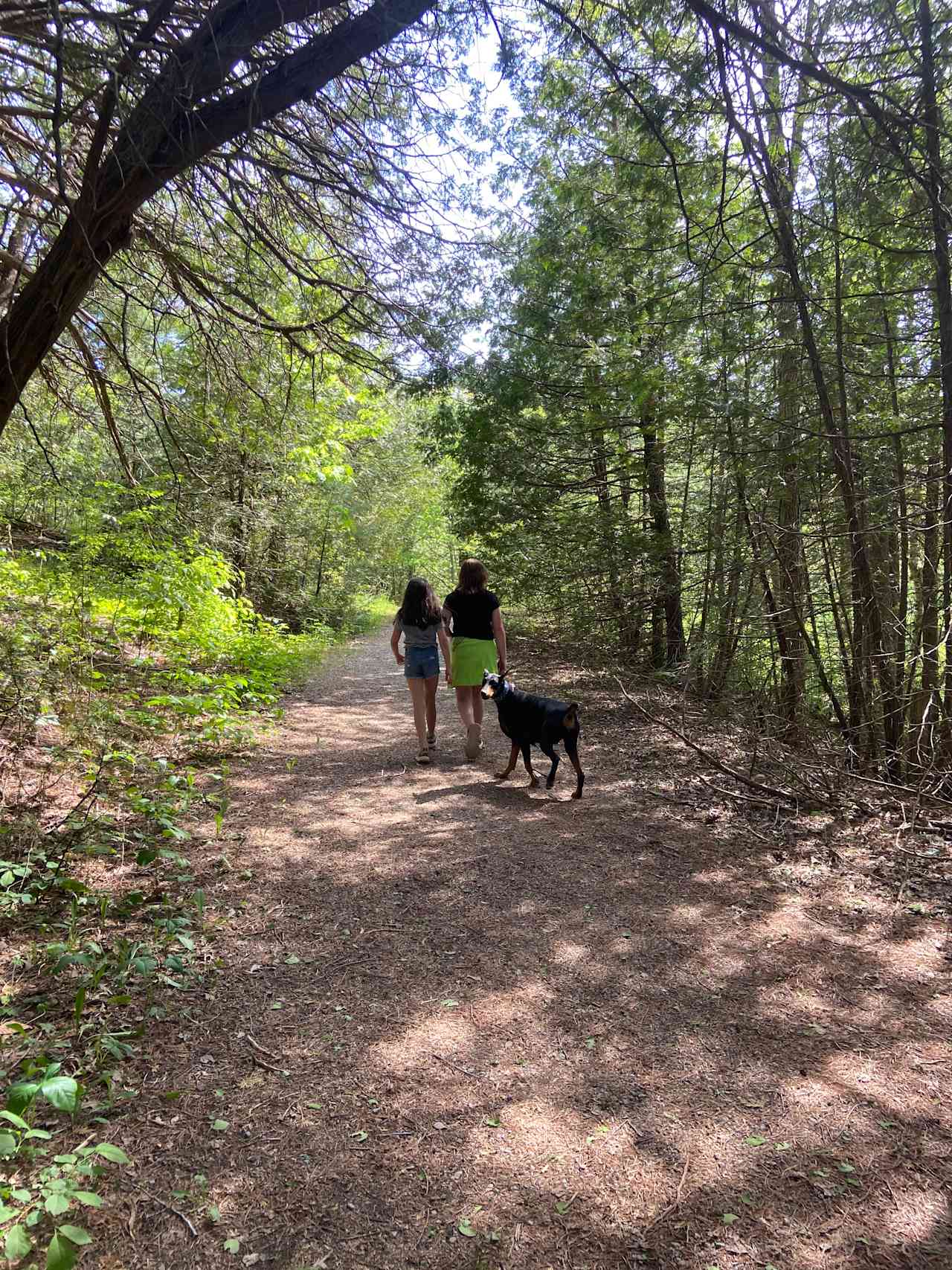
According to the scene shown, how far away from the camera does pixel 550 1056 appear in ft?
8.44

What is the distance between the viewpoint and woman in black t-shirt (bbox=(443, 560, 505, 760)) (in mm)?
6168

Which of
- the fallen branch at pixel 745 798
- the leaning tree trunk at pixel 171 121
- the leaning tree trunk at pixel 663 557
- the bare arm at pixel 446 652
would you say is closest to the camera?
the leaning tree trunk at pixel 171 121

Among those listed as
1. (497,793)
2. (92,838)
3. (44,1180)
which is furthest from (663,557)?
(44,1180)

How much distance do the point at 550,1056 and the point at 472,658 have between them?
3889 mm

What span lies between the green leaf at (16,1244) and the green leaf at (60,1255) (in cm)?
6

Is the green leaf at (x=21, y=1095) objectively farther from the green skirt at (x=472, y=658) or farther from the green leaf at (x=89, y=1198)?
the green skirt at (x=472, y=658)

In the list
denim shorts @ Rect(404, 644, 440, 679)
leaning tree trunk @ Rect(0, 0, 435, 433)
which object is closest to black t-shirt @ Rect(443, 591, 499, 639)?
denim shorts @ Rect(404, 644, 440, 679)

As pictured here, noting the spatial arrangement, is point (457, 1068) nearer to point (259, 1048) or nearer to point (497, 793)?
point (259, 1048)

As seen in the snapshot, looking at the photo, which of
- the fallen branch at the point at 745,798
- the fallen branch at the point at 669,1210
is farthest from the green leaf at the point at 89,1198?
the fallen branch at the point at 745,798

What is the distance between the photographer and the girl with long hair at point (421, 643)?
6324 millimetres

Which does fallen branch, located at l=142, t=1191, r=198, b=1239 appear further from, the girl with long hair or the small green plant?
the girl with long hair

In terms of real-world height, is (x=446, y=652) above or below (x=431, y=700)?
above

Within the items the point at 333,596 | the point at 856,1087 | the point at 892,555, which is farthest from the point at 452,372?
the point at 333,596

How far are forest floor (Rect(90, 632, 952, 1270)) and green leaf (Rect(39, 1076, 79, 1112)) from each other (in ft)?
0.89
